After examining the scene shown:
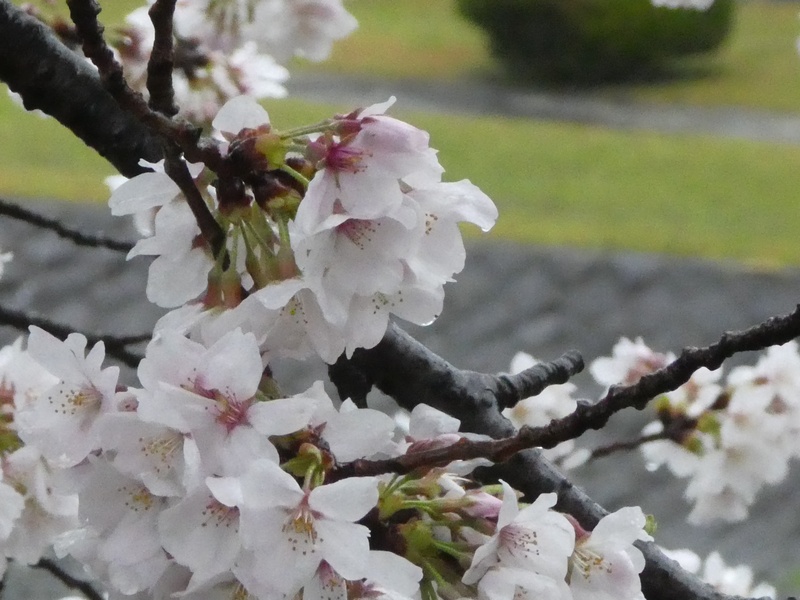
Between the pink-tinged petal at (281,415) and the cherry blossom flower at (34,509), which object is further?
the cherry blossom flower at (34,509)

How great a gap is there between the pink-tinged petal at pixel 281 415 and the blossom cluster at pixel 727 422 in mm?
679

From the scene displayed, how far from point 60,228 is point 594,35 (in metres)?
7.61

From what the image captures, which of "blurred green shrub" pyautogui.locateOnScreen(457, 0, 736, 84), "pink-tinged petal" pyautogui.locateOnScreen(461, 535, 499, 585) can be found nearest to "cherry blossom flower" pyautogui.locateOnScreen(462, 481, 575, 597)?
"pink-tinged petal" pyautogui.locateOnScreen(461, 535, 499, 585)

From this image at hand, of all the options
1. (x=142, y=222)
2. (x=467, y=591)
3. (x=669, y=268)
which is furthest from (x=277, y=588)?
(x=669, y=268)

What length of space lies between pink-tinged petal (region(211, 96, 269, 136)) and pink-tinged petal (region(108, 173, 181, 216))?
30 millimetres

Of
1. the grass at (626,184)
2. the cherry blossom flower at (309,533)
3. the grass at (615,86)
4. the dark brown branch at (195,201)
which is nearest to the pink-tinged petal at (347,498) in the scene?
the cherry blossom flower at (309,533)

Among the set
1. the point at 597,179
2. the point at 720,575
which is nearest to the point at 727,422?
the point at 720,575

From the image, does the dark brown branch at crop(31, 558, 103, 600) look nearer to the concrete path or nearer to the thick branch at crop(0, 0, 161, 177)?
the thick branch at crop(0, 0, 161, 177)

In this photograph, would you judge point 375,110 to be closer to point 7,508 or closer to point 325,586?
point 325,586

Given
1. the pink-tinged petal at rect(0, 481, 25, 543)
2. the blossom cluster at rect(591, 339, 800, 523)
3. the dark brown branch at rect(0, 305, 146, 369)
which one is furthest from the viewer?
the blossom cluster at rect(591, 339, 800, 523)

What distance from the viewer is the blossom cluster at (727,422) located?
103 cm

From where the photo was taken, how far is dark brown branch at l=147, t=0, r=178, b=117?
401 millimetres

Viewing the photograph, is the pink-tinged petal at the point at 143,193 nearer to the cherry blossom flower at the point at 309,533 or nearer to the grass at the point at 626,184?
the cherry blossom flower at the point at 309,533

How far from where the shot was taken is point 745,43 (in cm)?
930
